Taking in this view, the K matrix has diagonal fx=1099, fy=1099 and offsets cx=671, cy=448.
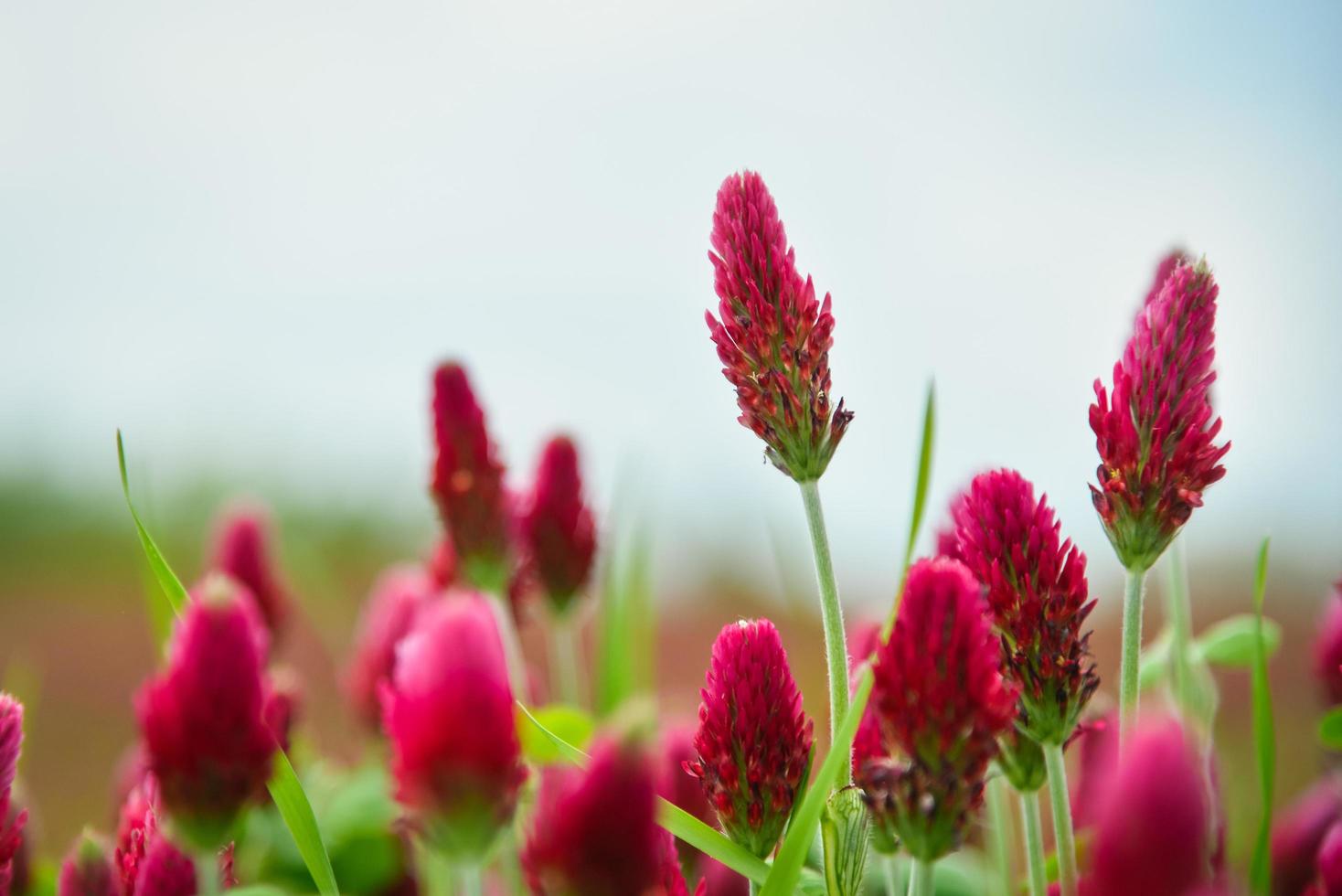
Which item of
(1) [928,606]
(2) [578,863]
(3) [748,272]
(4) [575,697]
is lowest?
(4) [575,697]

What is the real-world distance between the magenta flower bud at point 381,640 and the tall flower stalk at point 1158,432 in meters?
1.25

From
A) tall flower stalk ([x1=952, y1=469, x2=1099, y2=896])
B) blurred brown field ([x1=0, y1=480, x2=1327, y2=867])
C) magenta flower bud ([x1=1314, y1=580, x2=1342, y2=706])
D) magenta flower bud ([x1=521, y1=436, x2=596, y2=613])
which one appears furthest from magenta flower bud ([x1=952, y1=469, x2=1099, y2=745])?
magenta flower bud ([x1=521, y1=436, x2=596, y2=613])

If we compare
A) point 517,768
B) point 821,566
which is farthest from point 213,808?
point 821,566

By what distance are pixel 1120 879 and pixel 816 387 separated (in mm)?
556

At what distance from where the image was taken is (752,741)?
1.00 meters

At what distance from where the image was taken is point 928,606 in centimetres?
85

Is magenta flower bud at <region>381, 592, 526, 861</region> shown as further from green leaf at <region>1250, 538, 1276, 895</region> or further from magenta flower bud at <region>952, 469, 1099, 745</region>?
green leaf at <region>1250, 538, 1276, 895</region>

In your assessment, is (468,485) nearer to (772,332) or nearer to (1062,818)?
(772,332)

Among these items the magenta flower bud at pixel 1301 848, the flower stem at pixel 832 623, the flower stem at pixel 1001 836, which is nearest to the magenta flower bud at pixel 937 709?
the flower stem at pixel 832 623

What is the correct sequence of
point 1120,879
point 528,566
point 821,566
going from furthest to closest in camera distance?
point 528,566
point 821,566
point 1120,879

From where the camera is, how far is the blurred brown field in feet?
10.2

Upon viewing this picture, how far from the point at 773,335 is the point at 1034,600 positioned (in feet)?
1.12

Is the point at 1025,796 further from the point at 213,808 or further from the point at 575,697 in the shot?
the point at 575,697

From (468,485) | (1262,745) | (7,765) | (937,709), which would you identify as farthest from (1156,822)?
(468,485)
